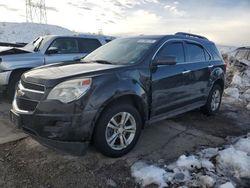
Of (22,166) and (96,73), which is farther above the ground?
(96,73)

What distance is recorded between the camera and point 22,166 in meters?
4.26

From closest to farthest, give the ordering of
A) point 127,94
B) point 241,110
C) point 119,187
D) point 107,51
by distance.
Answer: point 119,187 < point 127,94 < point 107,51 < point 241,110

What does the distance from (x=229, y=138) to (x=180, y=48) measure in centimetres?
183

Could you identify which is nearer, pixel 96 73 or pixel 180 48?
pixel 96 73

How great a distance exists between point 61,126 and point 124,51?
192 cm

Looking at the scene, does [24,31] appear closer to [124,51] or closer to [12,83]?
[12,83]

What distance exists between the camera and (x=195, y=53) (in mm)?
6371

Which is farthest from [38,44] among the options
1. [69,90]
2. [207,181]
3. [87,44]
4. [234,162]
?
[207,181]

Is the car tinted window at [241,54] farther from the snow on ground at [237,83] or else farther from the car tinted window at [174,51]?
the car tinted window at [174,51]

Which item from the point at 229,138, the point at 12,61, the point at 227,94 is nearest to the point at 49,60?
the point at 12,61

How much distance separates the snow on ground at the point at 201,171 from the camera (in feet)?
12.8

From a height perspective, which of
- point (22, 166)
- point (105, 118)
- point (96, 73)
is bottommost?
point (22, 166)

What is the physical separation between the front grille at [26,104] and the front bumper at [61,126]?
9 cm

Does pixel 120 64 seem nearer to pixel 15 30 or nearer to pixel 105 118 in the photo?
pixel 105 118
